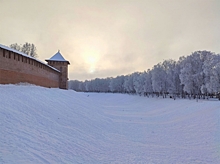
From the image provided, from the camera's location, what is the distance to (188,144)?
30.7 ft

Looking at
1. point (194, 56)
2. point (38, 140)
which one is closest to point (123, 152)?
point (38, 140)

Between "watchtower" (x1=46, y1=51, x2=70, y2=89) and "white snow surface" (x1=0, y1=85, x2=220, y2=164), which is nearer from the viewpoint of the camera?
"white snow surface" (x1=0, y1=85, x2=220, y2=164)

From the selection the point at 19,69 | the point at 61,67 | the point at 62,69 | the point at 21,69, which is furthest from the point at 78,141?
the point at 61,67

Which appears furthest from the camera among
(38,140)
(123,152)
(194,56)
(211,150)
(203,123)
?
(194,56)

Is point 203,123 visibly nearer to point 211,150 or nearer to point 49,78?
point 211,150

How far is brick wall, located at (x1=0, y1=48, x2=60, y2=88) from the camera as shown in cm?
1320

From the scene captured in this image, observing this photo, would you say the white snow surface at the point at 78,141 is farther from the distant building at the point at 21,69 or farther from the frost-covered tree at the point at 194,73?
the frost-covered tree at the point at 194,73

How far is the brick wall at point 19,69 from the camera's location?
520 inches

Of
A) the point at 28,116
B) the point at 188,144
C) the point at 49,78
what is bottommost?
the point at 188,144

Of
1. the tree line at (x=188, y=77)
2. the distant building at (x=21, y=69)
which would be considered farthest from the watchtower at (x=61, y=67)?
the tree line at (x=188, y=77)

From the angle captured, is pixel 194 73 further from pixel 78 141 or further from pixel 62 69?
pixel 78 141

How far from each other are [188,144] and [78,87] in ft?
418

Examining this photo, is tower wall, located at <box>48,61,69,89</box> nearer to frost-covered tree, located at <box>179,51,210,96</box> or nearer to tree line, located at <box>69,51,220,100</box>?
tree line, located at <box>69,51,220,100</box>

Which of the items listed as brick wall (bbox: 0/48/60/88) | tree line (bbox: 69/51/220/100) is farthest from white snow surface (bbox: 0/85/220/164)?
tree line (bbox: 69/51/220/100)
